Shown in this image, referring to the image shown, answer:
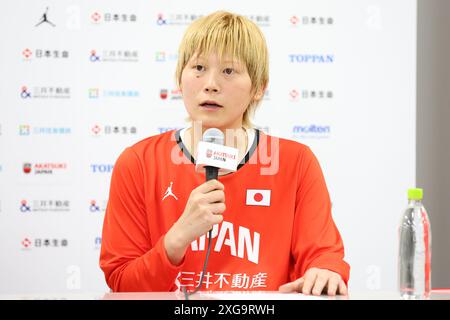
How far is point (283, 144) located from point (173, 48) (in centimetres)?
176

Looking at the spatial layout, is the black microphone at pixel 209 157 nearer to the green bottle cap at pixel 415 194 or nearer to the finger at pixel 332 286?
the finger at pixel 332 286

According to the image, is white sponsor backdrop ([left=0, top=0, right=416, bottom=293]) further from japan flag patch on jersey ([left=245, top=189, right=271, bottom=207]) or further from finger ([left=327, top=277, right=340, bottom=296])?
finger ([left=327, top=277, right=340, bottom=296])

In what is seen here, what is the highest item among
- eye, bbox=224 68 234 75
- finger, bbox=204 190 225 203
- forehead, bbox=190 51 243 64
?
forehead, bbox=190 51 243 64

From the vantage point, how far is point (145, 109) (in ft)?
10.3

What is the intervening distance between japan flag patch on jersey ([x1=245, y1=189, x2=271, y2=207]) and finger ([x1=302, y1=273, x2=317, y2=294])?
30 centimetres

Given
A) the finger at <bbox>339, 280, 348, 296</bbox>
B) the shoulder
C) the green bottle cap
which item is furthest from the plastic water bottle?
the shoulder

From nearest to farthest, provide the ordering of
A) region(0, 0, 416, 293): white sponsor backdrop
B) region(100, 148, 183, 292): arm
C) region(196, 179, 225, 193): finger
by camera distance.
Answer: region(196, 179, 225, 193): finger → region(100, 148, 183, 292): arm → region(0, 0, 416, 293): white sponsor backdrop

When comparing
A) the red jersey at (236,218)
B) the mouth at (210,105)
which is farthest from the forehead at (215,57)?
the red jersey at (236,218)

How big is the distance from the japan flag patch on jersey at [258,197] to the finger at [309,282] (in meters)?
0.30

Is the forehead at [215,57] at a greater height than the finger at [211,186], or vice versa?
the forehead at [215,57]

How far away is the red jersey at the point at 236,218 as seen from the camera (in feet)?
4.70

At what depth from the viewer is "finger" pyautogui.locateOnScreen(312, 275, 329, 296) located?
1.20m

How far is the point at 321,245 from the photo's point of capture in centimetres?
143
